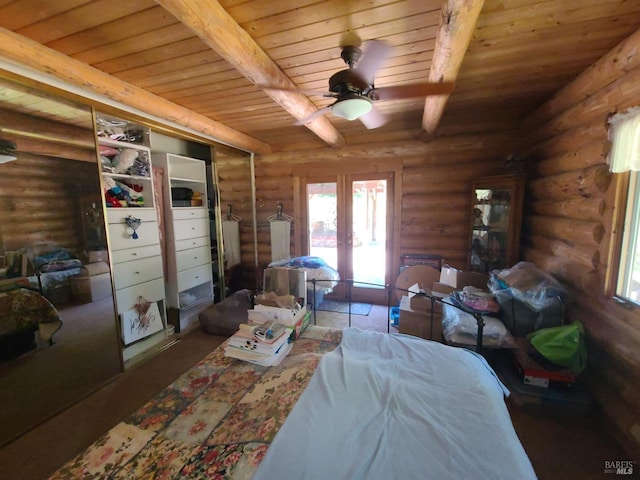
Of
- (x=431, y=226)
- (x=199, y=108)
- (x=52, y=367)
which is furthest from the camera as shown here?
(x=431, y=226)

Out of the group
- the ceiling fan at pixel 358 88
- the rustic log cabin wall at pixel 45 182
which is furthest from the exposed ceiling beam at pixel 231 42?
the rustic log cabin wall at pixel 45 182

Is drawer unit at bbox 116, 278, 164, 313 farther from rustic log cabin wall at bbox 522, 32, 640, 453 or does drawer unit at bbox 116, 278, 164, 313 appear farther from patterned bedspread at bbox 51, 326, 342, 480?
rustic log cabin wall at bbox 522, 32, 640, 453

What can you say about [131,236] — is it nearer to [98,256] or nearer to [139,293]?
[98,256]

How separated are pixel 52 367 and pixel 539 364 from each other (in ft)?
12.4

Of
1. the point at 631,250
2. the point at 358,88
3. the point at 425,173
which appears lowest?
the point at 631,250

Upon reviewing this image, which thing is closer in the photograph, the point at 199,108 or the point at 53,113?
the point at 53,113

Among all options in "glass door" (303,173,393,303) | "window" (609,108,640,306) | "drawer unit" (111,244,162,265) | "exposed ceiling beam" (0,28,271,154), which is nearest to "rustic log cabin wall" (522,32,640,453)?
"window" (609,108,640,306)

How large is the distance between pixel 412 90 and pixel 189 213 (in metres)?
2.94

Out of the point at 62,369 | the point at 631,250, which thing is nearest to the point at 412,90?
the point at 631,250

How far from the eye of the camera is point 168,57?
182 cm

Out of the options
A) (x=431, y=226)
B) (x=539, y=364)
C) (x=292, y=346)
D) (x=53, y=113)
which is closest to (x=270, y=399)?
(x=292, y=346)

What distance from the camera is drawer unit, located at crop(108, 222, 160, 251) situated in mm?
2553

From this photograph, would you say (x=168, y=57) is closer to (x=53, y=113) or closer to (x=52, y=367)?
(x=53, y=113)

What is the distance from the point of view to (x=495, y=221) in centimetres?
304
